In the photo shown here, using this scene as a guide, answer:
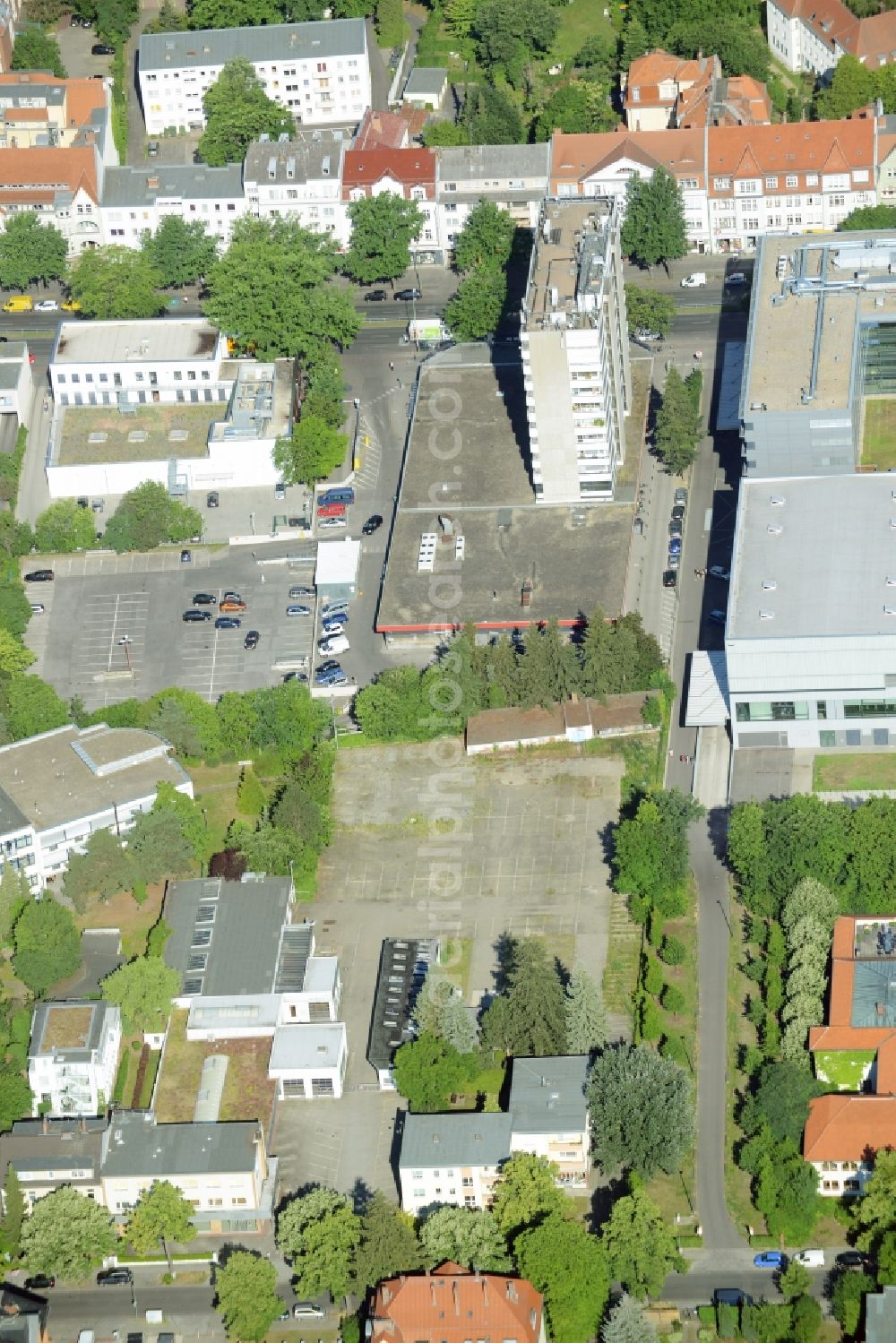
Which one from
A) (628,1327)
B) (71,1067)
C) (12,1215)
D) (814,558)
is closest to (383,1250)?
(628,1327)

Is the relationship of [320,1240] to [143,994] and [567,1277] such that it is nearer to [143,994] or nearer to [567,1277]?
[567,1277]

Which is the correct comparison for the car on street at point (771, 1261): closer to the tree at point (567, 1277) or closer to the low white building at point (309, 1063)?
the tree at point (567, 1277)

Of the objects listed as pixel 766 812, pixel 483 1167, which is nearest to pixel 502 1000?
pixel 483 1167

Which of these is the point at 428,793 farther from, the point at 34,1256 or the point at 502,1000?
the point at 34,1256

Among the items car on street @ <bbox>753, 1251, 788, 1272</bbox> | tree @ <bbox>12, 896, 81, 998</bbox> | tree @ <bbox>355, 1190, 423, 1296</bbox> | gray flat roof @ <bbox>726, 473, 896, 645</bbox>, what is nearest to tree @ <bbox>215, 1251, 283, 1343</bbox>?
tree @ <bbox>355, 1190, 423, 1296</bbox>

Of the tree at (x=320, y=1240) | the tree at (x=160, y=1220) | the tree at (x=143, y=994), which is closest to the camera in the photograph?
the tree at (x=320, y=1240)

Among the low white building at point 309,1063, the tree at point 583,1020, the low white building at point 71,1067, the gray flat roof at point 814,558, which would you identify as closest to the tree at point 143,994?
the low white building at point 71,1067

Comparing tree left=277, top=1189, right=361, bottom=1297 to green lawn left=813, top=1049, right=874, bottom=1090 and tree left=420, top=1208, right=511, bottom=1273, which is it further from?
green lawn left=813, top=1049, right=874, bottom=1090
